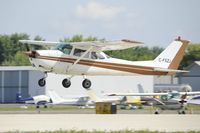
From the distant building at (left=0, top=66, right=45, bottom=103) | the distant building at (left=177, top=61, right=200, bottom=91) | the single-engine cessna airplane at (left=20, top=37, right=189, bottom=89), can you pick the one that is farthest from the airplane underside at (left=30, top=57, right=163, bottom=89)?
the distant building at (left=177, top=61, right=200, bottom=91)

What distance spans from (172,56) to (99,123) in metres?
11.1

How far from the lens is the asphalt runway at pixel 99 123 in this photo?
3177 centimetres

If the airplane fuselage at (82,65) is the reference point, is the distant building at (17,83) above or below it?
below

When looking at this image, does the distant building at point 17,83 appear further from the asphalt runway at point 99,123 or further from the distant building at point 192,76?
the asphalt runway at point 99,123

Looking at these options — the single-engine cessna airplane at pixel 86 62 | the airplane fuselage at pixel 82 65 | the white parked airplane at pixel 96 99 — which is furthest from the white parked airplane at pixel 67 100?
the airplane fuselage at pixel 82 65

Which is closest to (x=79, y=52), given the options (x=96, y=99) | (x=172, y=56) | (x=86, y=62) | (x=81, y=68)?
(x=86, y=62)

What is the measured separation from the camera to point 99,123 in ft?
110

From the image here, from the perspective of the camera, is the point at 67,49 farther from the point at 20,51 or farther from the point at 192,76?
the point at 20,51

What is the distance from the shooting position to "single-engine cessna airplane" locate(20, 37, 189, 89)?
38750 mm

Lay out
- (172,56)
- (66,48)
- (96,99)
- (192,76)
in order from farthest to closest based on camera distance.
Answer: (192,76) < (96,99) < (172,56) < (66,48)

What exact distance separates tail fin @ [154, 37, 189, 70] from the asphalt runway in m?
6.82

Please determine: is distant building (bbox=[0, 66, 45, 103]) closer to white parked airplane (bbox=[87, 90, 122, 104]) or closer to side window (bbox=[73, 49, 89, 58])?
white parked airplane (bbox=[87, 90, 122, 104])

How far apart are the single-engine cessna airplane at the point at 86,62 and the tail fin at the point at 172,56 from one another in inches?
16.7

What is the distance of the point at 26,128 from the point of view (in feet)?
103
